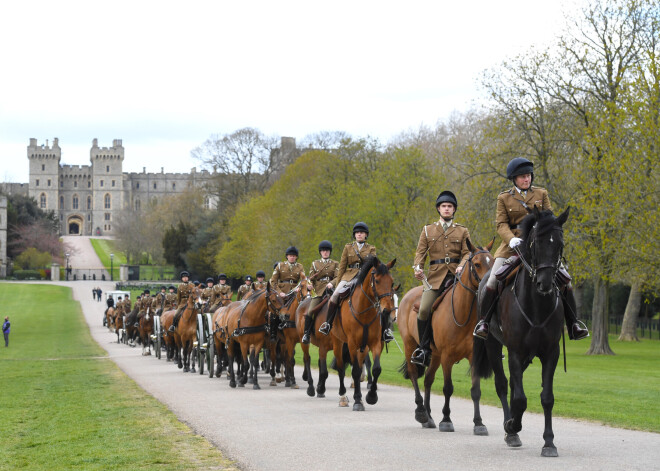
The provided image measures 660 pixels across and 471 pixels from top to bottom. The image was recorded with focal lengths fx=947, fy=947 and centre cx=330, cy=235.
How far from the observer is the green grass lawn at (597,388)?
14.1 meters

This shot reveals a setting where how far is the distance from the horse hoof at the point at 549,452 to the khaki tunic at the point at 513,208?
2308 millimetres

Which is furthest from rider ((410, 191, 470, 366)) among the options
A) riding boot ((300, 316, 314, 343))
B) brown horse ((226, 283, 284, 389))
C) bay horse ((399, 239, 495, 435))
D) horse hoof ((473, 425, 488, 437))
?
brown horse ((226, 283, 284, 389))

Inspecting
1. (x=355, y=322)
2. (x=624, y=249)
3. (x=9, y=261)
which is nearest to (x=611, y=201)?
(x=624, y=249)

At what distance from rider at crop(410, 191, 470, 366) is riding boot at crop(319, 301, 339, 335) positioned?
3.66 m

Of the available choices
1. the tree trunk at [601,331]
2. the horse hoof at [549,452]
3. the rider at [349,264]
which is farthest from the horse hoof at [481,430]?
the tree trunk at [601,331]

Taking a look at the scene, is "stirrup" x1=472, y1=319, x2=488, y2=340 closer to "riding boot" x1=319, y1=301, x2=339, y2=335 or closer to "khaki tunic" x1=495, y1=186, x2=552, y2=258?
"khaki tunic" x1=495, y1=186, x2=552, y2=258

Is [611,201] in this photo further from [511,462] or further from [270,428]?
[511,462]

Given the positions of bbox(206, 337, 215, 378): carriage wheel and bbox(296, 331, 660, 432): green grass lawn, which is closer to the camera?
bbox(296, 331, 660, 432): green grass lawn

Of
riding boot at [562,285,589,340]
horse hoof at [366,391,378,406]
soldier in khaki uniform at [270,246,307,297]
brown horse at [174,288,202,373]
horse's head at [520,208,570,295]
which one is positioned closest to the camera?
horse's head at [520,208,570,295]

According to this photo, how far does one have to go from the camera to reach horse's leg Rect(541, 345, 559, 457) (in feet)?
31.0

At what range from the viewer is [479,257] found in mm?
12062

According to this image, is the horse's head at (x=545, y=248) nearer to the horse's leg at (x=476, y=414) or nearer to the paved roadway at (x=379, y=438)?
the paved roadway at (x=379, y=438)

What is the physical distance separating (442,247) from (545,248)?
3.35 meters

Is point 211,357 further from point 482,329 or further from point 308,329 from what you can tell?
point 482,329
